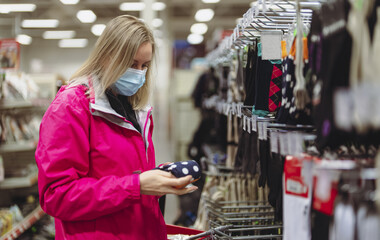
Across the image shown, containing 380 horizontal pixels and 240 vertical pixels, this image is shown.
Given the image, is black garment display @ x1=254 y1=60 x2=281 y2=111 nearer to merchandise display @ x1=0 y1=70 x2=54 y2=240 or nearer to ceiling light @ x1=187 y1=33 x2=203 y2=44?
merchandise display @ x1=0 y1=70 x2=54 y2=240

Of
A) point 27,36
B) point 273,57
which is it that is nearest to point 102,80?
point 273,57

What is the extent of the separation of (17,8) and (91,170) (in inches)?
158

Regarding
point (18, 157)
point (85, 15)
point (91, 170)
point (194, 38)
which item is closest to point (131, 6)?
point (85, 15)

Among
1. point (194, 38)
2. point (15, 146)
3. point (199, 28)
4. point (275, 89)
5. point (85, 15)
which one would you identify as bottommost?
point (15, 146)

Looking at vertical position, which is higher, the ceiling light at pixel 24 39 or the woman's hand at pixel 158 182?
the ceiling light at pixel 24 39

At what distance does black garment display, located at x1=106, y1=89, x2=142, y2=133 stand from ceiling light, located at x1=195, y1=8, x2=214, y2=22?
9.67 m

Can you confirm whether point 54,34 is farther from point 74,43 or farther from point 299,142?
point 299,142

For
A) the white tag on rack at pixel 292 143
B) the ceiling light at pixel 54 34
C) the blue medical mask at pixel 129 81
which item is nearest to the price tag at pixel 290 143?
the white tag on rack at pixel 292 143

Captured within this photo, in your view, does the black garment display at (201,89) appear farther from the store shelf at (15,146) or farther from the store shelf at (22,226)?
the store shelf at (22,226)

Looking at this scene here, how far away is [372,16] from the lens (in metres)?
1.06

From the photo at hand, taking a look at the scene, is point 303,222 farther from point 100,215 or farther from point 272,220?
point 272,220

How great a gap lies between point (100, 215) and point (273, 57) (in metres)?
1.16

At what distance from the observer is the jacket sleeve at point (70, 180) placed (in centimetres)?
156

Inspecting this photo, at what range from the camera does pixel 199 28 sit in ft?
45.5
